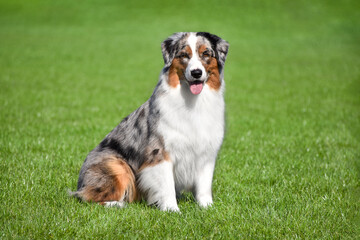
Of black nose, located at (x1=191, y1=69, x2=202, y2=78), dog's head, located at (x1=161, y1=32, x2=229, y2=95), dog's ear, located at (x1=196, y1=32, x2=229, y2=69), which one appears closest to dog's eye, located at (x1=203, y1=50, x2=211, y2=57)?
dog's head, located at (x1=161, y1=32, x2=229, y2=95)

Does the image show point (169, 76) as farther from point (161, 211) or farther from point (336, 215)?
point (336, 215)

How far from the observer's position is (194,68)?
4586 millimetres

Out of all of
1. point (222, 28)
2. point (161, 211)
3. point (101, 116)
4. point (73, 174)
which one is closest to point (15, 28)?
point (222, 28)

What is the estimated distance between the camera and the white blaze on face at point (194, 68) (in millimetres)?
4621

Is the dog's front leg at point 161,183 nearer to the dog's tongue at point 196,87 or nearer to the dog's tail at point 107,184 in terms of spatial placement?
the dog's tail at point 107,184

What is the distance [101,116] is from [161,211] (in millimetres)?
6424

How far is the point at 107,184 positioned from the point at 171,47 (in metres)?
1.76

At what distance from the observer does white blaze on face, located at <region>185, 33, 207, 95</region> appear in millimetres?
4621

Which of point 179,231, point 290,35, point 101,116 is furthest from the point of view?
point 290,35

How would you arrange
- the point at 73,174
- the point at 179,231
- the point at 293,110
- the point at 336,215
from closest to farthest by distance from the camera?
the point at 179,231, the point at 336,215, the point at 73,174, the point at 293,110

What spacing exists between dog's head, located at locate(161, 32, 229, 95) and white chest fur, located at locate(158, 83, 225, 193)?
0.51 ft

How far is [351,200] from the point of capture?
533 centimetres

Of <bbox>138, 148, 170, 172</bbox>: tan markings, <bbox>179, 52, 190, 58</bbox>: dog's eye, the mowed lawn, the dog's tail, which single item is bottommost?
the mowed lawn

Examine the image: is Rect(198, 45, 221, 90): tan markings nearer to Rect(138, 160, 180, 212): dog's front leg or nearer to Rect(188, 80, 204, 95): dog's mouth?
Rect(188, 80, 204, 95): dog's mouth
